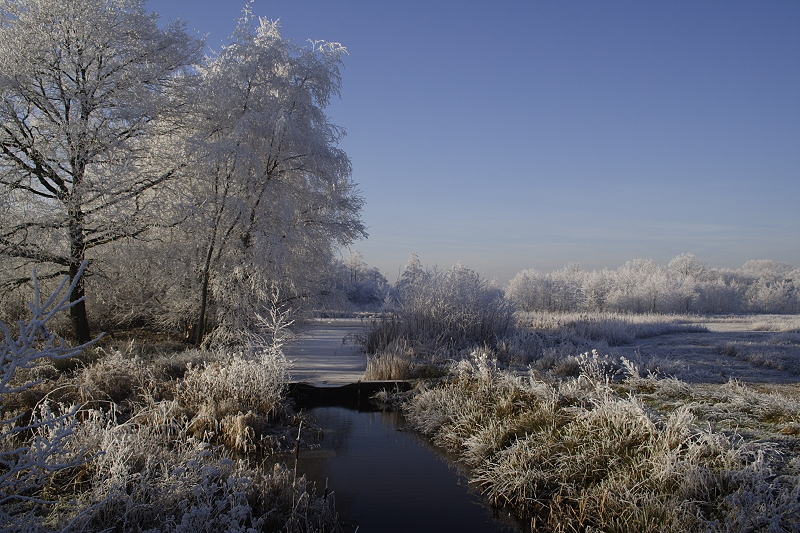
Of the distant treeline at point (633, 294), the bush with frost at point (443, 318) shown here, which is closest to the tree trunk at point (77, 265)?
the bush with frost at point (443, 318)

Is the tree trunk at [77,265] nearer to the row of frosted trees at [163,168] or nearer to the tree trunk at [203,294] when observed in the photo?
the row of frosted trees at [163,168]

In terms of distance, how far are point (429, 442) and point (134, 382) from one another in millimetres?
4484

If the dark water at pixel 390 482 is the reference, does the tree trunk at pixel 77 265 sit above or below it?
above

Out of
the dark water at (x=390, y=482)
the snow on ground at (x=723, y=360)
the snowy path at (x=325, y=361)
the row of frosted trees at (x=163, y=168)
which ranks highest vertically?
the row of frosted trees at (x=163, y=168)

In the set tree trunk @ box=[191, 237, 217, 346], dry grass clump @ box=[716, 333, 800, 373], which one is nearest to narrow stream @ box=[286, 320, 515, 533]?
tree trunk @ box=[191, 237, 217, 346]

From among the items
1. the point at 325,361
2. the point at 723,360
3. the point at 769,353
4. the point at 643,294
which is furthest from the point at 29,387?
the point at 643,294

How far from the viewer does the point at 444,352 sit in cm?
1086

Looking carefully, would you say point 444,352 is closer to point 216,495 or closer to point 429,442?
point 429,442

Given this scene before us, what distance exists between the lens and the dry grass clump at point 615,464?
3680 mm

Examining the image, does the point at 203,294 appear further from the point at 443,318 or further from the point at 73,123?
the point at 443,318

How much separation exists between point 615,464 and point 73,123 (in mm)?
10837

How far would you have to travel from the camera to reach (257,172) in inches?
452

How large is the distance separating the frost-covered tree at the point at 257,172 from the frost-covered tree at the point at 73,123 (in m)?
1.26

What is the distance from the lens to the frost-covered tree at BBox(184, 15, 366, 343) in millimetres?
11016
